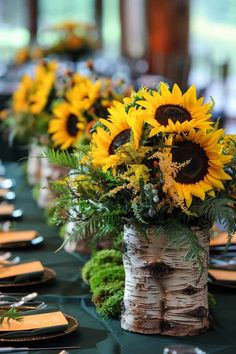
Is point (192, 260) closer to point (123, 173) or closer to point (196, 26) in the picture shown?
point (123, 173)

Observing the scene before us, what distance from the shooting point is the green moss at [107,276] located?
1720 mm

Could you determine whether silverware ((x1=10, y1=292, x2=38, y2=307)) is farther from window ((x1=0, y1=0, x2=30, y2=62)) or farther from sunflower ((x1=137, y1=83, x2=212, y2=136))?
window ((x1=0, y1=0, x2=30, y2=62))

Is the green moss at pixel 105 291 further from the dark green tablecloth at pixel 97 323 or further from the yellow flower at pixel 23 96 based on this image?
the yellow flower at pixel 23 96

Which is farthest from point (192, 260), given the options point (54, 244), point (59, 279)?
point (54, 244)

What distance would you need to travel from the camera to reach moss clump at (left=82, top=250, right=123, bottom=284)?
1.84 meters

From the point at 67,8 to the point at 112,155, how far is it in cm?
1273

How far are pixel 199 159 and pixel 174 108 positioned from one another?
0.10 m

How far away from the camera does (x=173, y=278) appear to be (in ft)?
4.85

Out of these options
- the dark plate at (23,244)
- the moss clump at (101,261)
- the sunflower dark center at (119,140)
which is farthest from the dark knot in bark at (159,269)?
the dark plate at (23,244)

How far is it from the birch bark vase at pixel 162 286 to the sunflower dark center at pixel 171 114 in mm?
193

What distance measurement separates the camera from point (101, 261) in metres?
1.86

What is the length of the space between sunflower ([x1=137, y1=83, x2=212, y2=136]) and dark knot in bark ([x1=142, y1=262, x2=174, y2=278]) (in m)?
0.23

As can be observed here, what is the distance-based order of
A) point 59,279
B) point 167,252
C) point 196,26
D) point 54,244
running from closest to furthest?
point 167,252, point 59,279, point 54,244, point 196,26

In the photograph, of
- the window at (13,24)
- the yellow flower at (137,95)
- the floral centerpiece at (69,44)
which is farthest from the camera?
the window at (13,24)
